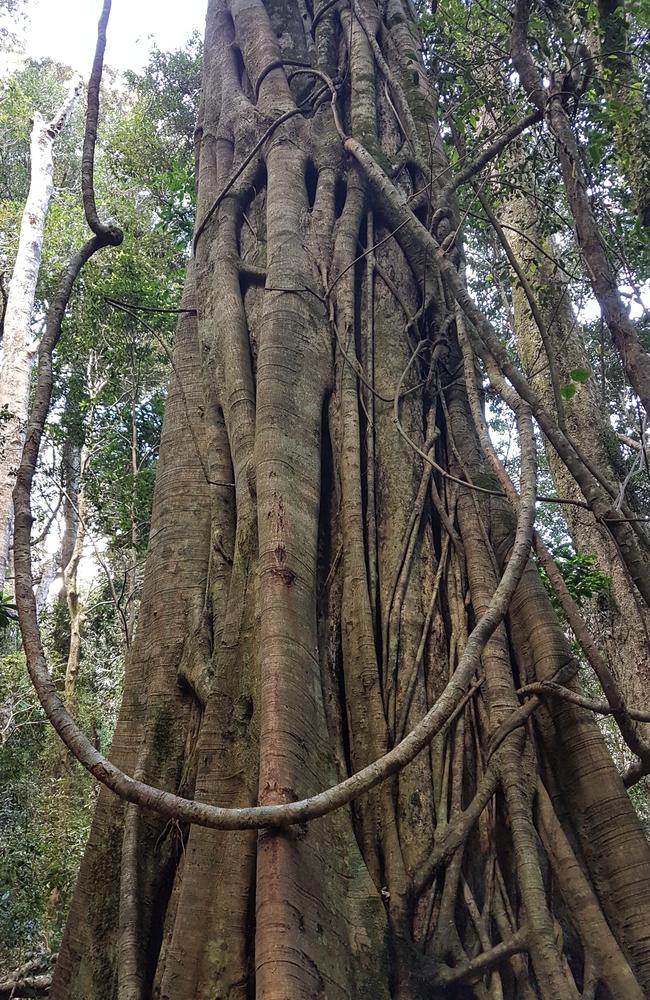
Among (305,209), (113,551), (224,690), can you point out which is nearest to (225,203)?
(305,209)

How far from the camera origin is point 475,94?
16.3 ft

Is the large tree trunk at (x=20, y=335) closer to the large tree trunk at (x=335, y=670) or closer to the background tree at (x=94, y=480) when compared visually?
the background tree at (x=94, y=480)

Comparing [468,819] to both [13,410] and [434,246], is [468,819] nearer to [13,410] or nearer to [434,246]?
[434,246]

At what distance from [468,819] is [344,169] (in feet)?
9.81

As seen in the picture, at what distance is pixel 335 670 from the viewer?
2506mm

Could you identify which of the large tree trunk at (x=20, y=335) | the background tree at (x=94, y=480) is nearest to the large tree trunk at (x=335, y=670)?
the background tree at (x=94, y=480)

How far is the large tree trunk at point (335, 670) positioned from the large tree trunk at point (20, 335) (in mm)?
5213

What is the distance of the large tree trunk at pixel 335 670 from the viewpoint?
191cm

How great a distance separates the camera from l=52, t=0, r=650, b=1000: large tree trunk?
191 centimetres

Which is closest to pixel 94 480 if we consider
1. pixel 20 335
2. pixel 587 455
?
pixel 20 335

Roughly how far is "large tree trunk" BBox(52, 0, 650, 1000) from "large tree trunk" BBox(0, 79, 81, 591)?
5213 millimetres

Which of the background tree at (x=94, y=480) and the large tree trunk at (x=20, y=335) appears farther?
the large tree trunk at (x=20, y=335)

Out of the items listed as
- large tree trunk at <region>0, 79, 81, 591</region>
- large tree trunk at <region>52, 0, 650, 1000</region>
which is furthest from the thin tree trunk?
large tree trunk at <region>0, 79, 81, 591</region>

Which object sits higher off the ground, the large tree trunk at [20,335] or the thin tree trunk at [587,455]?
the large tree trunk at [20,335]
